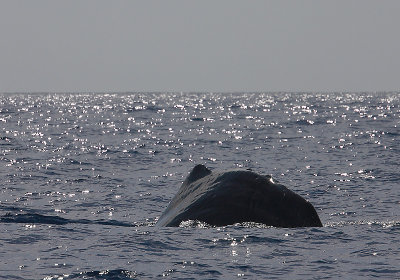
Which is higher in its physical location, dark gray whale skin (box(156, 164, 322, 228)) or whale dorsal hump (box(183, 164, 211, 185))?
whale dorsal hump (box(183, 164, 211, 185))

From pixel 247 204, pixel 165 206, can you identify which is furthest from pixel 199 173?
pixel 165 206

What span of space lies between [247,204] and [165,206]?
606 cm

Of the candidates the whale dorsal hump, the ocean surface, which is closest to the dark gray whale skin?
the ocean surface

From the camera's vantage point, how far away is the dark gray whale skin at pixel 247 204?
12781mm

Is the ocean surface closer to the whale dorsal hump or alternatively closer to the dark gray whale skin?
the dark gray whale skin

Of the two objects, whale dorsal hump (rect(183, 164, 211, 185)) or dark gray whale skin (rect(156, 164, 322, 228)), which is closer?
dark gray whale skin (rect(156, 164, 322, 228))

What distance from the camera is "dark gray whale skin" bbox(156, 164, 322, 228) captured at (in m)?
12.8

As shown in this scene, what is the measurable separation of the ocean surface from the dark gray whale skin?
191mm

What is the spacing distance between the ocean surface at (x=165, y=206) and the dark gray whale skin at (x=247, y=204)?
0.19 m

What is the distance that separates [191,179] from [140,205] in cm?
471

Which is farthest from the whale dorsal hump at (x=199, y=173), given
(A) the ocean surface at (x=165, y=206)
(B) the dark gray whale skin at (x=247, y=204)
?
(A) the ocean surface at (x=165, y=206)

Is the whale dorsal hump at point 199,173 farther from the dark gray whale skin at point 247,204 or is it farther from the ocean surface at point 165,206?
the ocean surface at point 165,206

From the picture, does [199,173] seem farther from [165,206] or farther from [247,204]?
[165,206]

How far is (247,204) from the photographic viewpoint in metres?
12.8
